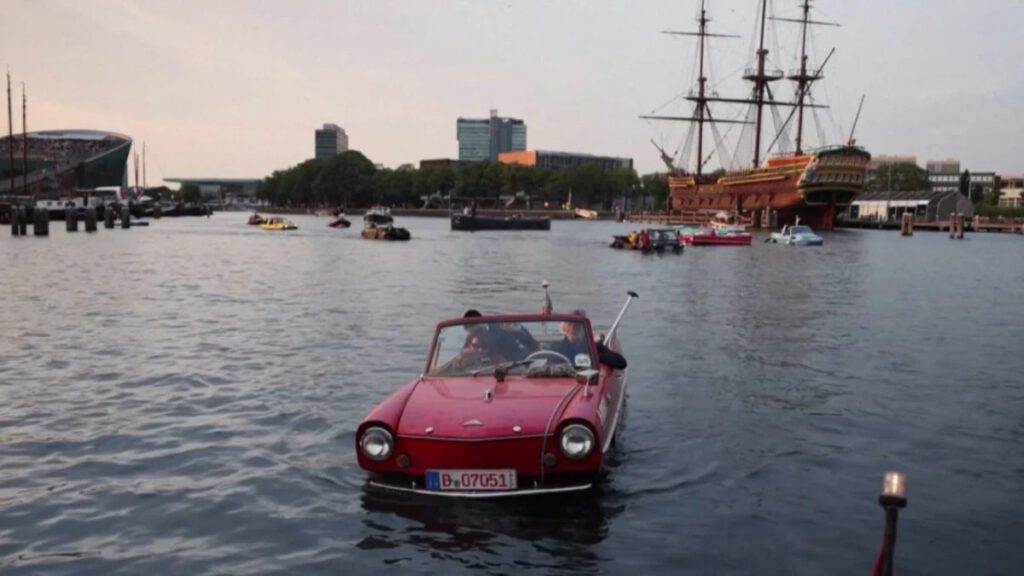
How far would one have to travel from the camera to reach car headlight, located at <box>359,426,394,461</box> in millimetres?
9070

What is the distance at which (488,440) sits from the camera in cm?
871

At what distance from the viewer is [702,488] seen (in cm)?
1045

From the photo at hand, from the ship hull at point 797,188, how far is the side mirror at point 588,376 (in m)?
108

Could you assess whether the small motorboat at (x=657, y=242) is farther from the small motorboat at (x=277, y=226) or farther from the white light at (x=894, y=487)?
the white light at (x=894, y=487)

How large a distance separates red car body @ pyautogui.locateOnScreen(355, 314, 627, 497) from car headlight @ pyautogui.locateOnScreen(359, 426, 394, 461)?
1cm

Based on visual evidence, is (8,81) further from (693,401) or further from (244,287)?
(693,401)

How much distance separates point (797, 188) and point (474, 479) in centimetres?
11164

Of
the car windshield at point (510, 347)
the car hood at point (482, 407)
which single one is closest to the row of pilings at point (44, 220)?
the car windshield at point (510, 347)

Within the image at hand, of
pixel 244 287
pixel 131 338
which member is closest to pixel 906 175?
pixel 244 287

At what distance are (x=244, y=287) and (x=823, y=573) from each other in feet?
101

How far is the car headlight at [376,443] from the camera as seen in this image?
29.8 ft

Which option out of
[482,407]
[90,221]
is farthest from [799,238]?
[482,407]

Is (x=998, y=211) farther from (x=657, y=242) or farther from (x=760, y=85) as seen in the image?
(x=657, y=242)

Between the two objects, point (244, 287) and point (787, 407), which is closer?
point (787, 407)
